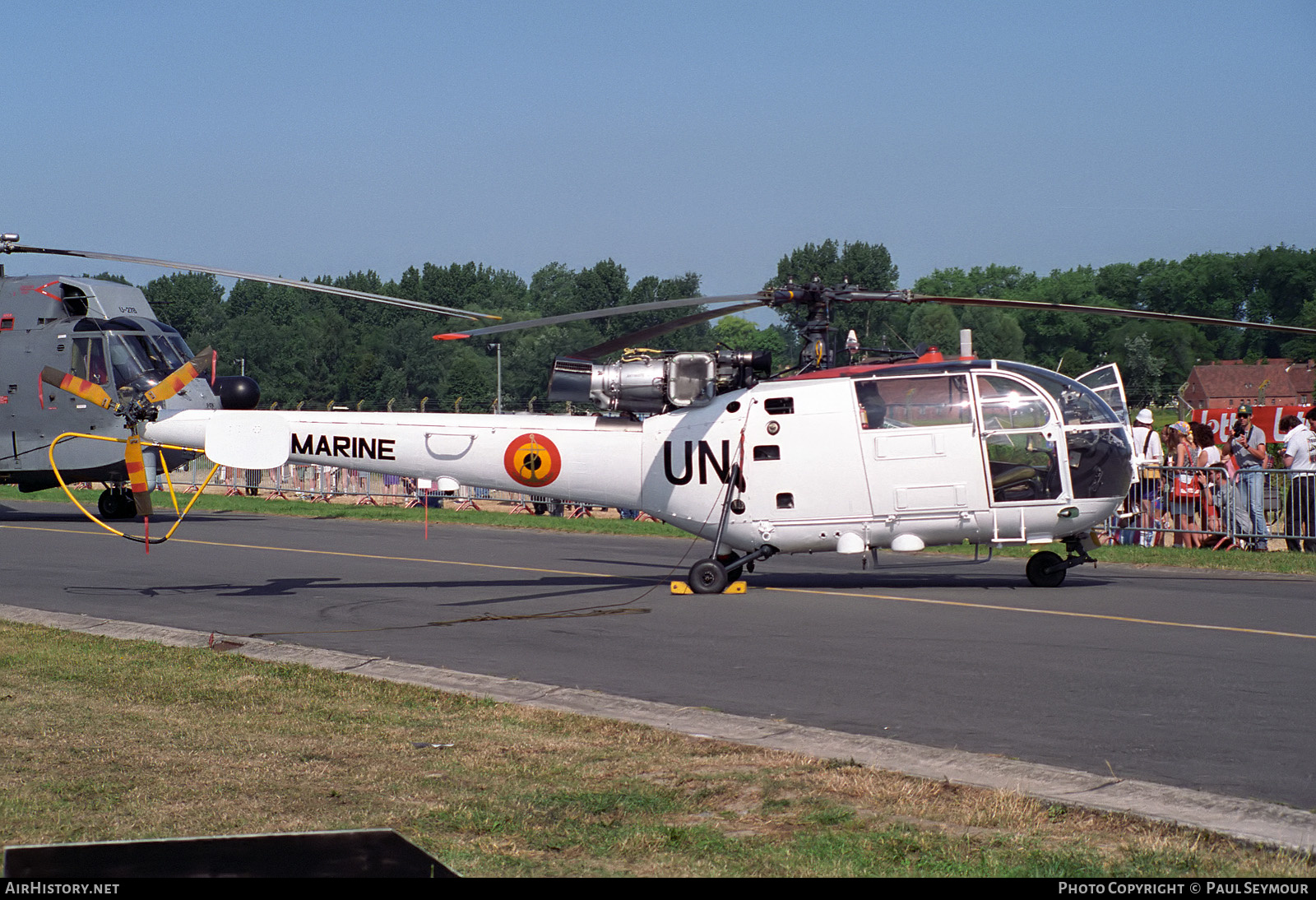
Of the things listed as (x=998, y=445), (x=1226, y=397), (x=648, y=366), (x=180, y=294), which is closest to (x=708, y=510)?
(x=648, y=366)

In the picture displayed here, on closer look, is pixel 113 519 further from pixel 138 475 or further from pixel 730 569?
pixel 730 569

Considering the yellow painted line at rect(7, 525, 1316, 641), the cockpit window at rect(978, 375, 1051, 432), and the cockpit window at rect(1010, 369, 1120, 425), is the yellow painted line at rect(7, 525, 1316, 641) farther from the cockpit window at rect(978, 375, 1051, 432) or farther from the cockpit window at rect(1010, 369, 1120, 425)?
the cockpit window at rect(1010, 369, 1120, 425)

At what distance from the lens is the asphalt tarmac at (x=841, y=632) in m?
8.03

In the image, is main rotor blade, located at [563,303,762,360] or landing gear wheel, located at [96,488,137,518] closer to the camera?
main rotor blade, located at [563,303,762,360]

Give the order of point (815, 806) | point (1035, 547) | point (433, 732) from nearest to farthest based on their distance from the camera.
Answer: point (815, 806), point (433, 732), point (1035, 547)

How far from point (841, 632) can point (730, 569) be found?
2941 millimetres

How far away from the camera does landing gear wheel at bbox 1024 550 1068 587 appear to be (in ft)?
49.9

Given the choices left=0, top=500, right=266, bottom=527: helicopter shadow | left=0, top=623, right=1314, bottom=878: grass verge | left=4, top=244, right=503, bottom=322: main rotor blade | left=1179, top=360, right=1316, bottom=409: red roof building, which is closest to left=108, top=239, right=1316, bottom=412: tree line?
left=1179, top=360, right=1316, bottom=409: red roof building

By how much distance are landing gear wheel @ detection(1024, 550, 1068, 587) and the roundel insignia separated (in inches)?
228

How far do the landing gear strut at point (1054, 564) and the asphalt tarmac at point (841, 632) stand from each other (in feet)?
0.75

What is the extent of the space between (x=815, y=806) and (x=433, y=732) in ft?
8.68

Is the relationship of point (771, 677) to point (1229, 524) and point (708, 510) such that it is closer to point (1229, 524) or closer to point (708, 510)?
point (708, 510)

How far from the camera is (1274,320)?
6216 inches

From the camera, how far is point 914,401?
14.3m
